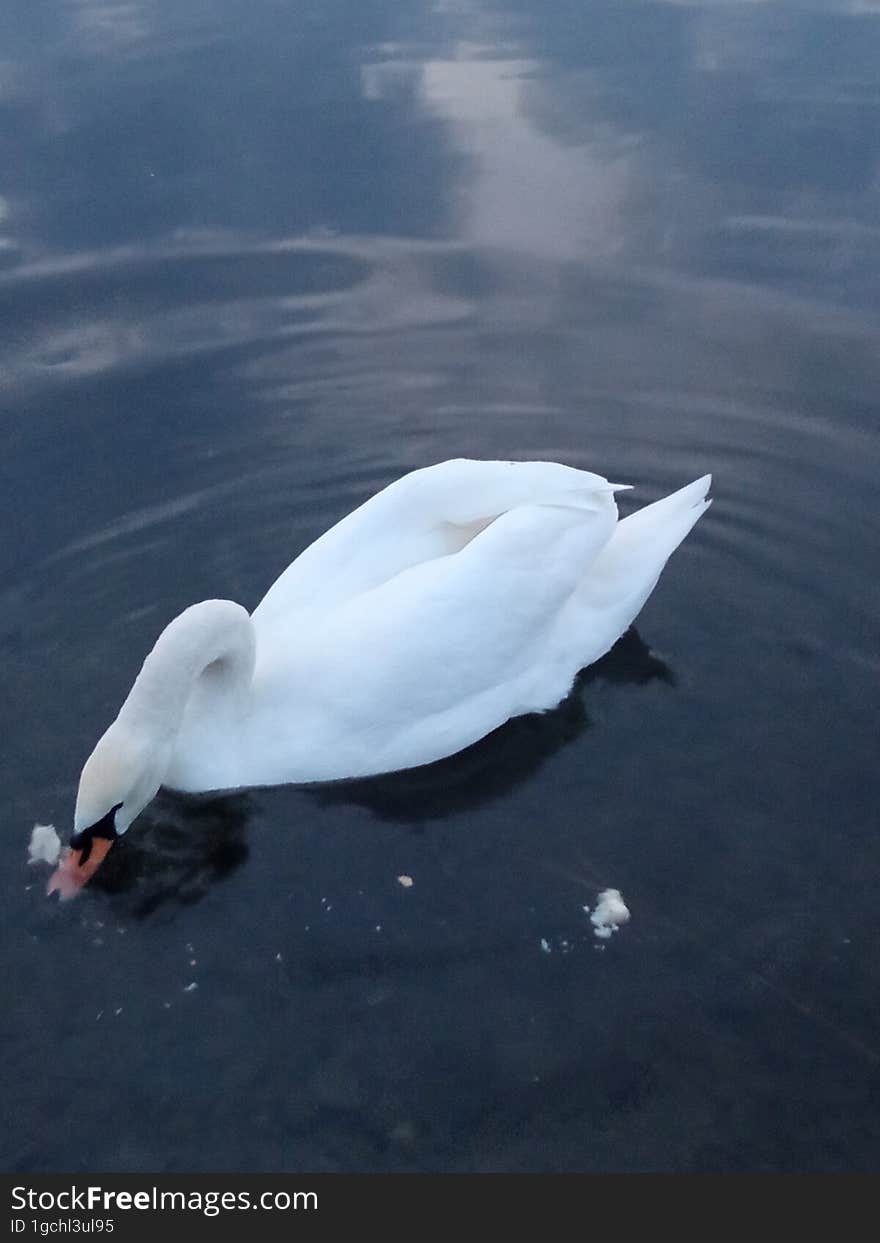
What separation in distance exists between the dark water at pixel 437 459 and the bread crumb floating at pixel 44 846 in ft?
0.32

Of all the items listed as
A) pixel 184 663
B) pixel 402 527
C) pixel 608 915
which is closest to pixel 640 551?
pixel 402 527

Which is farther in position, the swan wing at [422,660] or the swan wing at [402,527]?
the swan wing at [402,527]

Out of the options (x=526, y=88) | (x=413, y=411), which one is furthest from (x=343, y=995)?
(x=526, y=88)

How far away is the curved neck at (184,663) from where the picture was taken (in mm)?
7141

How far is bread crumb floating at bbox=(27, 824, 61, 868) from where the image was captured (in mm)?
7344

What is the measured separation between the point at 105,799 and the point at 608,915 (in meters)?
2.37

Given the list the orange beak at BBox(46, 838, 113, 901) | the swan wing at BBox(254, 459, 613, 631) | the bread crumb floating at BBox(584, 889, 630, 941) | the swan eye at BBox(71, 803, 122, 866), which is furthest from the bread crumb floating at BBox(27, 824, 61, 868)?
the bread crumb floating at BBox(584, 889, 630, 941)

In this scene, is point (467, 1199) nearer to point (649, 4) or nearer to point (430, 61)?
point (430, 61)

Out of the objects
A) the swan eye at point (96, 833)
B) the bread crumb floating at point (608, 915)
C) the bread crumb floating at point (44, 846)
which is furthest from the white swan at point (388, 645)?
the bread crumb floating at point (608, 915)

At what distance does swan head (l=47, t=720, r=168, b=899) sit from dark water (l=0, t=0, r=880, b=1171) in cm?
18

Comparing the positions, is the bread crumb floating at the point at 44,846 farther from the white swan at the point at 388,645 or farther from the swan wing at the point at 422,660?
the swan wing at the point at 422,660

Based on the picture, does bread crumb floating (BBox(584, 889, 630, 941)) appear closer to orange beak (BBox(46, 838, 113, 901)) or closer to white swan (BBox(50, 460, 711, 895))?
white swan (BBox(50, 460, 711, 895))

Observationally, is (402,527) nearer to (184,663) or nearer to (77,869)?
(184,663)

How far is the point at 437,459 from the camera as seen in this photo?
10.7 metres
